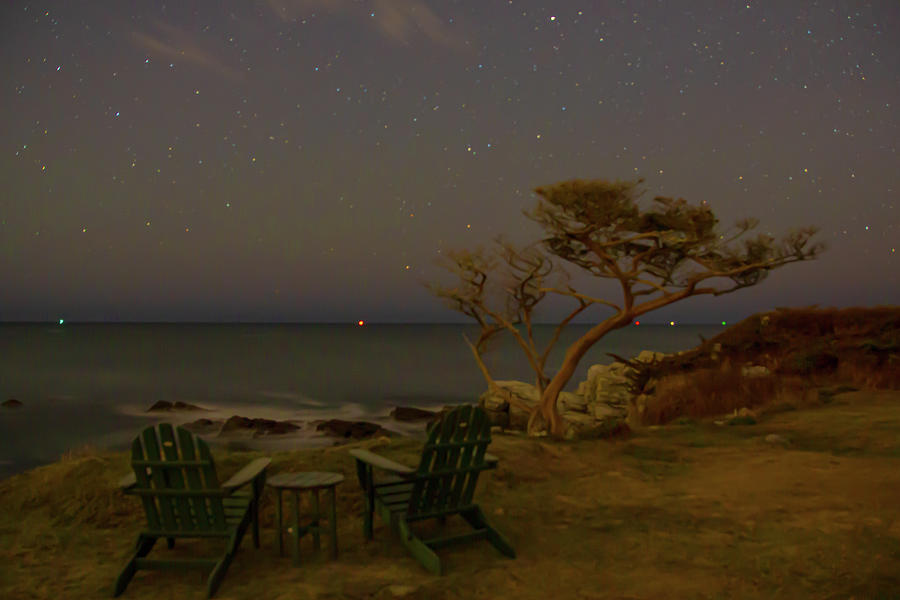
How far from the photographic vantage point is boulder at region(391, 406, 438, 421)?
906 inches

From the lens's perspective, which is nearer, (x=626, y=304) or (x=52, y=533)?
(x=52, y=533)

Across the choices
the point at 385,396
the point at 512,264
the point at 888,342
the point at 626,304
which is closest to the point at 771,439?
the point at 626,304

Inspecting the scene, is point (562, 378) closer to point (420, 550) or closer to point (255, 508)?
point (420, 550)

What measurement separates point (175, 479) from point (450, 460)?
1.83m

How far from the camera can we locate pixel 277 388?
1335 inches

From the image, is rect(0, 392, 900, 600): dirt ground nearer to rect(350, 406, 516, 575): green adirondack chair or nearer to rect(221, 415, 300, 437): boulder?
rect(350, 406, 516, 575): green adirondack chair

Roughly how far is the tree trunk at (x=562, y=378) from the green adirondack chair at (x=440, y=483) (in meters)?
6.68

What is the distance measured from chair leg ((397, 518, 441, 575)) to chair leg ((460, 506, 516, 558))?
0.43 meters

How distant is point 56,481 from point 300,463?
2.19 m

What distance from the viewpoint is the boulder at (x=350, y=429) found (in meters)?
18.8

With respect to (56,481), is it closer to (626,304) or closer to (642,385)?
(626,304)

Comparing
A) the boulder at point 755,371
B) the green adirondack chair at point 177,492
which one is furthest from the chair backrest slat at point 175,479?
the boulder at point 755,371

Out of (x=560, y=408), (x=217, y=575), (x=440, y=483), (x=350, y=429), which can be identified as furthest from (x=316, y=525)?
(x=350, y=429)

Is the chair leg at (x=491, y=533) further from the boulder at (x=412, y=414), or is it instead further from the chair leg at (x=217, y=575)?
the boulder at (x=412, y=414)
